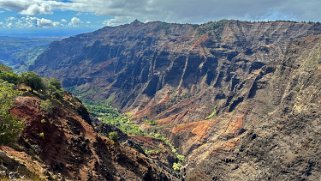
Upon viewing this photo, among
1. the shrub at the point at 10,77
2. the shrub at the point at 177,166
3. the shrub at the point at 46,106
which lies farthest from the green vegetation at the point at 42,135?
the shrub at the point at 177,166

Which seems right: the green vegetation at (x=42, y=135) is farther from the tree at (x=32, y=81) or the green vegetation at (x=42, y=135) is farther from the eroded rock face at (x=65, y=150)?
the tree at (x=32, y=81)

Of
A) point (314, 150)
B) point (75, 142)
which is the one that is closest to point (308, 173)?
point (314, 150)

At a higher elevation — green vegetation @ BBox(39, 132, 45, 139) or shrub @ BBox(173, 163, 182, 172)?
green vegetation @ BBox(39, 132, 45, 139)

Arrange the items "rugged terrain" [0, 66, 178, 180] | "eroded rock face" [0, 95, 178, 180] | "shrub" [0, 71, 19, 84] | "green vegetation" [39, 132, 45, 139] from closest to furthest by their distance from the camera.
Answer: "rugged terrain" [0, 66, 178, 180]
"eroded rock face" [0, 95, 178, 180]
"green vegetation" [39, 132, 45, 139]
"shrub" [0, 71, 19, 84]

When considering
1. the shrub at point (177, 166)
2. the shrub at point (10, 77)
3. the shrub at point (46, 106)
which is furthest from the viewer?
the shrub at point (177, 166)

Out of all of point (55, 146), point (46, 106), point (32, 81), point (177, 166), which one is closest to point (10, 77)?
point (32, 81)

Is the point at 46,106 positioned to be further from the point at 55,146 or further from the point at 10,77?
the point at 10,77

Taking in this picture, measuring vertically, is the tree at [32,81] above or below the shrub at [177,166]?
above

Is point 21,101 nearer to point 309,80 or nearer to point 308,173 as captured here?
point 308,173

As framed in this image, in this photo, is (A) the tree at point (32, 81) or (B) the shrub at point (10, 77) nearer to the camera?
(B) the shrub at point (10, 77)

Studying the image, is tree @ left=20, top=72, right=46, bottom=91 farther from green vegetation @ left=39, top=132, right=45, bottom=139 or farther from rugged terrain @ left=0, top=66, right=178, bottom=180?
green vegetation @ left=39, top=132, right=45, bottom=139

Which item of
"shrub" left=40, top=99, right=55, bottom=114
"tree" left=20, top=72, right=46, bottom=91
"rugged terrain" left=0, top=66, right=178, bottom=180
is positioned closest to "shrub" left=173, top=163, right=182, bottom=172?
"rugged terrain" left=0, top=66, right=178, bottom=180
